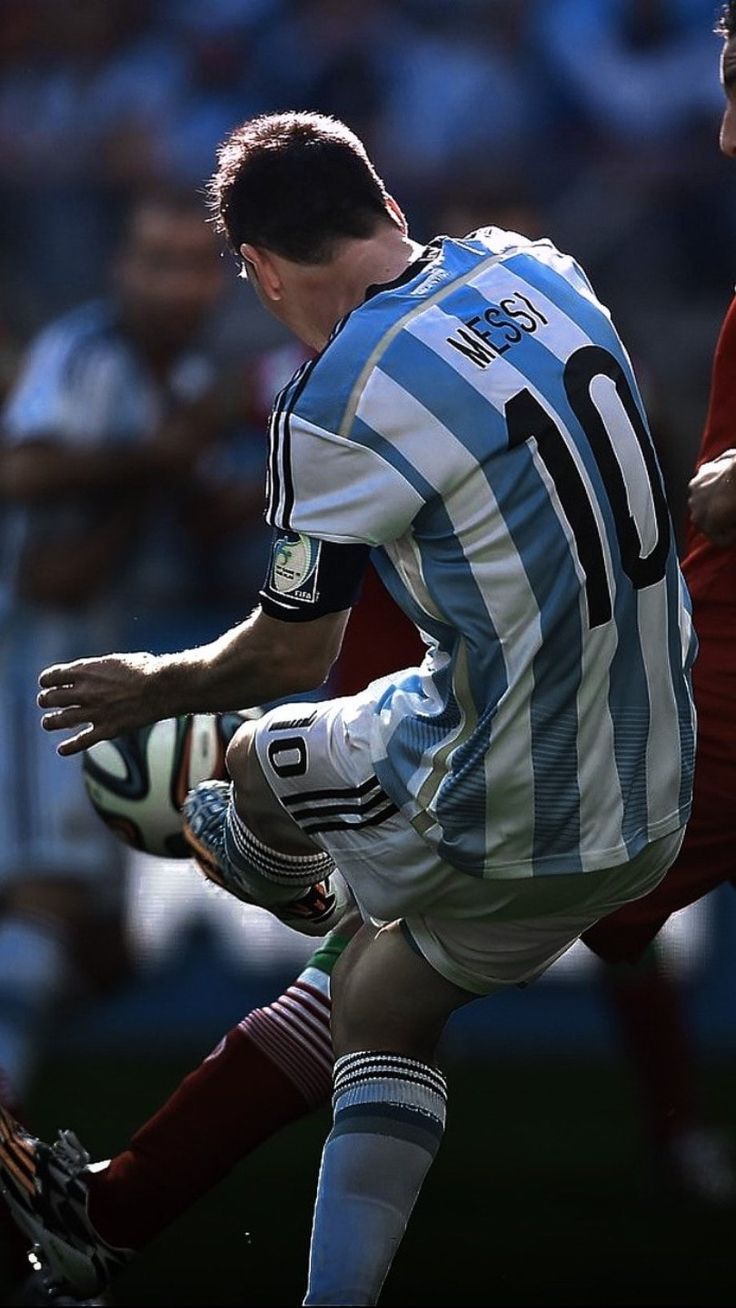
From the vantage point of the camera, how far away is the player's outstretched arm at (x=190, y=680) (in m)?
2.45

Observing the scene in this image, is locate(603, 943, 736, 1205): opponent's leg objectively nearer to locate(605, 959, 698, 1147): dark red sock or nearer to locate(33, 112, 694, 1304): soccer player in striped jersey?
locate(605, 959, 698, 1147): dark red sock

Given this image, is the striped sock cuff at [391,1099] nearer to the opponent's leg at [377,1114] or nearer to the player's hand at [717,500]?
the opponent's leg at [377,1114]

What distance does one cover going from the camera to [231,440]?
15.1 feet

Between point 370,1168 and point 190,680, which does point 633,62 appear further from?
point 370,1168

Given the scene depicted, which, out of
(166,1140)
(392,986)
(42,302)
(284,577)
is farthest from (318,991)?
(42,302)

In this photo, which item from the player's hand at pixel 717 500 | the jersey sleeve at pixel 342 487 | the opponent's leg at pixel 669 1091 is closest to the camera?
the jersey sleeve at pixel 342 487

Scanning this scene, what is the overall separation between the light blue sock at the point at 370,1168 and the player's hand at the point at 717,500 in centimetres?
81

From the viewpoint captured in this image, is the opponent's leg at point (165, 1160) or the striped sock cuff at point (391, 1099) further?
the opponent's leg at point (165, 1160)

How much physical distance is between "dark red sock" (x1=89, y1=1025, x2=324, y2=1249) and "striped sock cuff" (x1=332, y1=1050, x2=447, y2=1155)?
1.44 ft

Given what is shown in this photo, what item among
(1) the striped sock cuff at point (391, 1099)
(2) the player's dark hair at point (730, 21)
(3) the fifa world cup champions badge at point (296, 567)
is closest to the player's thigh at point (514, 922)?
(1) the striped sock cuff at point (391, 1099)

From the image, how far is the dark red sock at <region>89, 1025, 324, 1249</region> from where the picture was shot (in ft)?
9.53

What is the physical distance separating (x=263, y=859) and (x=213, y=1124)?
45 cm

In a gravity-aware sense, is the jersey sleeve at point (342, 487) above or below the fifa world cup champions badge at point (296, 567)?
above

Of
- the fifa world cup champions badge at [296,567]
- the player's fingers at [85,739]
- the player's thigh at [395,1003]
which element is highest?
the fifa world cup champions badge at [296,567]
